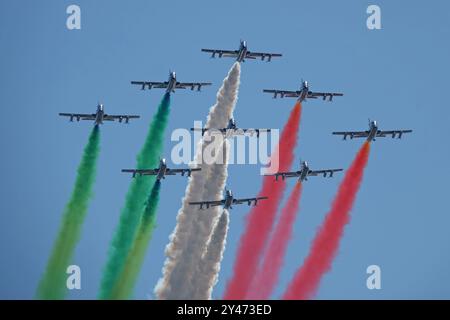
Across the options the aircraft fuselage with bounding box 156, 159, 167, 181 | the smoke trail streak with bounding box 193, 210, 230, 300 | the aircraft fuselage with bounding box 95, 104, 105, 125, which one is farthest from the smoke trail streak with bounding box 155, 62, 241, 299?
the aircraft fuselage with bounding box 95, 104, 105, 125

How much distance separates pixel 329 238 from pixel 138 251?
48.9ft

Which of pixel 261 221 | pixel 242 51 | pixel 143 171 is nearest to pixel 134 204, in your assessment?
pixel 143 171

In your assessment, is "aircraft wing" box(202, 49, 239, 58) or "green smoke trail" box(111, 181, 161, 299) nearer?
"green smoke trail" box(111, 181, 161, 299)

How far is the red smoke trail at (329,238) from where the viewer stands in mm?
111875

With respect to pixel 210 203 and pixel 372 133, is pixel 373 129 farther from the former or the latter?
pixel 210 203

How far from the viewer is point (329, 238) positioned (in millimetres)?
115000

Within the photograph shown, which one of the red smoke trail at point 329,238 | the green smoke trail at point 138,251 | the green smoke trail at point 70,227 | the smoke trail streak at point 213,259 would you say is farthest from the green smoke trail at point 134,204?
the red smoke trail at point 329,238

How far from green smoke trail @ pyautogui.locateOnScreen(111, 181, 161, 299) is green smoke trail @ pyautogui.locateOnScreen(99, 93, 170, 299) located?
457mm

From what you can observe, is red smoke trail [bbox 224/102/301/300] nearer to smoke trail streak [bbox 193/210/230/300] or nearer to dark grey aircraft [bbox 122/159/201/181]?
smoke trail streak [bbox 193/210/230/300]

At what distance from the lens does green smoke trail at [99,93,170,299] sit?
373ft

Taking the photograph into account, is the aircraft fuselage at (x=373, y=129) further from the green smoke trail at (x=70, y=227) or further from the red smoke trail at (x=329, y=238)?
the green smoke trail at (x=70, y=227)
